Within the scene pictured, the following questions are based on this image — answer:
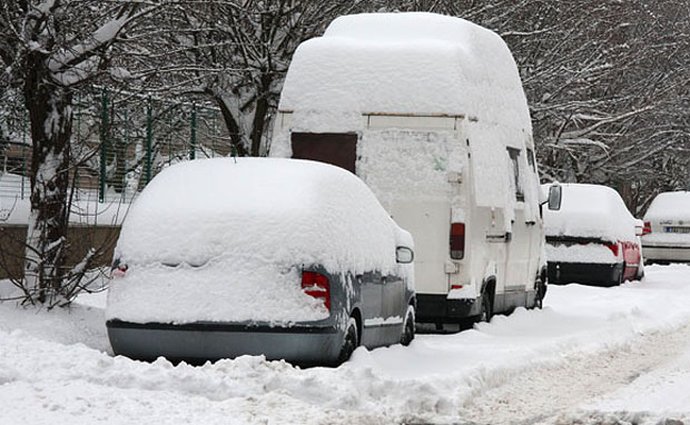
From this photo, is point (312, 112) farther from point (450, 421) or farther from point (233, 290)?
point (450, 421)

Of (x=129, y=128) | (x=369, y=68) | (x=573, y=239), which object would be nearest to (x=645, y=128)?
(x=573, y=239)

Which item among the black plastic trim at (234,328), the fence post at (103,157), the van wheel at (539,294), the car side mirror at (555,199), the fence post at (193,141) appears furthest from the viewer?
the fence post at (193,141)

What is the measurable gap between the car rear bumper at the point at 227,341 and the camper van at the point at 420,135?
4.13 metres

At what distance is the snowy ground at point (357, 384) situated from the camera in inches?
309

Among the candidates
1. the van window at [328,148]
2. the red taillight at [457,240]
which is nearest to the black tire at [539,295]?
the red taillight at [457,240]

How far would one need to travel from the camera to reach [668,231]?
3081 cm

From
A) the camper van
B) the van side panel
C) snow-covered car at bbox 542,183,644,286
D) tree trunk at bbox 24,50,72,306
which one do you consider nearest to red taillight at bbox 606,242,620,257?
snow-covered car at bbox 542,183,644,286

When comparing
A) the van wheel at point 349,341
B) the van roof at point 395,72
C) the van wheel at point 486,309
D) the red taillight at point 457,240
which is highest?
the van roof at point 395,72

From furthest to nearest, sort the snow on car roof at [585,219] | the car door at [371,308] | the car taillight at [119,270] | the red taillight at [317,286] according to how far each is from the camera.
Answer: the snow on car roof at [585,219] → the car door at [371,308] → the car taillight at [119,270] → the red taillight at [317,286]

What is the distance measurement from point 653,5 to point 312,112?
2831 centimetres

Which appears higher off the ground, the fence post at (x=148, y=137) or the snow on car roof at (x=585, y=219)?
the fence post at (x=148, y=137)

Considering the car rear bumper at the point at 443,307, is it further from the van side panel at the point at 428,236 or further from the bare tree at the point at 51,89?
the bare tree at the point at 51,89

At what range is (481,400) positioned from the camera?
9.48m

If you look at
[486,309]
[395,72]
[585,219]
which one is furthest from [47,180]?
[585,219]
